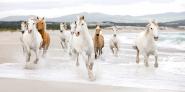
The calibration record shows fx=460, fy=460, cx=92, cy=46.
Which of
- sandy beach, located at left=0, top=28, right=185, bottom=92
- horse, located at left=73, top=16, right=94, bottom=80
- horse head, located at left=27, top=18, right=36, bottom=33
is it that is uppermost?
horse head, located at left=27, top=18, right=36, bottom=33

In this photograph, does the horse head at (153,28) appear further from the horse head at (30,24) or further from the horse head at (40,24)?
the horse head at (40,24)

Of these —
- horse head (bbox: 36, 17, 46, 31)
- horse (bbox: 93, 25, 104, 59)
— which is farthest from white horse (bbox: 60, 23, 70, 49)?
horse head (bbox: 36, 17, 46, 31)

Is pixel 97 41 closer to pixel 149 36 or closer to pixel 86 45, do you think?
pixel 149 36

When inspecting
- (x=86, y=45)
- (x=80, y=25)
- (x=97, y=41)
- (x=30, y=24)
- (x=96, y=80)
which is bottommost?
(x=96, y=80)

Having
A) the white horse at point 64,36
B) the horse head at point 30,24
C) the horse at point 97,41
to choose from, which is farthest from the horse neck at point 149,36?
the white horse at point 64,36

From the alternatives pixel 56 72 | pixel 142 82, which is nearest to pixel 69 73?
pixel 56 72

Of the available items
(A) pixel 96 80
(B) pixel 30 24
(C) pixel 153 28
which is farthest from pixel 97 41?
(A) pixel 96 80

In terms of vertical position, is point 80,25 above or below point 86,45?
above

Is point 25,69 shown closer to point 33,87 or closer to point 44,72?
point 44,72

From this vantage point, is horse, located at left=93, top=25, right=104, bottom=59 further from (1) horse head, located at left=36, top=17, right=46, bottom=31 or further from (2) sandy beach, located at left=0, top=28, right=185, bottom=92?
(2) sandy beach, located at left=0, top=28, right=185, bottom=92

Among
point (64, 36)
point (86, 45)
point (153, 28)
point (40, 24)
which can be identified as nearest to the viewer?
point (86, 45)

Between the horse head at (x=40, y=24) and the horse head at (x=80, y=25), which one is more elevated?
the horse head at (x=80, y=25)

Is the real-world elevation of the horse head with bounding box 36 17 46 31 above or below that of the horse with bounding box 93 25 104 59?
above

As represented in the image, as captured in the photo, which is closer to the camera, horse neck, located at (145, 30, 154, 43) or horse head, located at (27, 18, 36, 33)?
horse head, located at (27, 18, 36, 33)
